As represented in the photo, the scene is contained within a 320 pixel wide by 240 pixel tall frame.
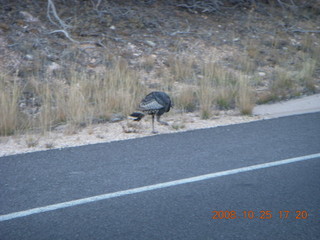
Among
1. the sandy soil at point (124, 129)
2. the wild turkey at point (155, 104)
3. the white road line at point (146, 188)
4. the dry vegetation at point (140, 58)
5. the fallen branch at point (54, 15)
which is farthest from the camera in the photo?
the fallen branch at point (54, 15)

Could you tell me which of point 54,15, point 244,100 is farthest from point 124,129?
point 54,15

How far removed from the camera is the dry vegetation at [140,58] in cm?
841

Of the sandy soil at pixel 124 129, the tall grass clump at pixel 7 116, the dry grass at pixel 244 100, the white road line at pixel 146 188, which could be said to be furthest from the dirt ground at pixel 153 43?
the white road line at pixel 146 188

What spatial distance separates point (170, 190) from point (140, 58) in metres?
7.74

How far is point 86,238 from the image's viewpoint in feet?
11.5

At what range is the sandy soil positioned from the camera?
20.8 feet

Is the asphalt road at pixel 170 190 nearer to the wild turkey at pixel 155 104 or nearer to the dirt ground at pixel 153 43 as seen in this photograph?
the wild turkey at pixel 155 104

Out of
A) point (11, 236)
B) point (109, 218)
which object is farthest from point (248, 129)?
point (11, 236)

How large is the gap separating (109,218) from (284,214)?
1.57 m

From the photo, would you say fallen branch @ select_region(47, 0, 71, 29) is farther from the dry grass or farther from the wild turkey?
the wild turkey

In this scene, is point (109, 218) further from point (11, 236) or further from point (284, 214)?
point (284, 214)
